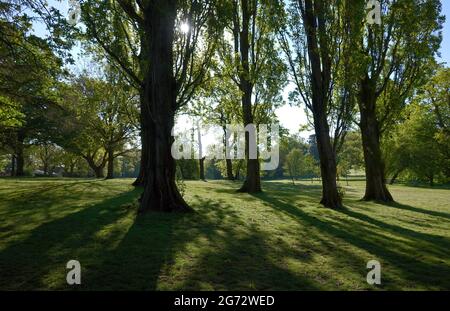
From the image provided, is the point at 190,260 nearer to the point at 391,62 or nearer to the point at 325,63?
the point at 325,63

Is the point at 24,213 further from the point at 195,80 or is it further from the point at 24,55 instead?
the point at 24,55

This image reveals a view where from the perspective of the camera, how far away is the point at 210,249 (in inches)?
293

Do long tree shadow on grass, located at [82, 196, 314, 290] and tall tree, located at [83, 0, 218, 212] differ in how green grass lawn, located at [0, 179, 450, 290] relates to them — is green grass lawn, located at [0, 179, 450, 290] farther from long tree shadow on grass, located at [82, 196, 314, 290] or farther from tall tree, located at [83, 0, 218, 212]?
tall tree, located at [83, 0, 218, 212]

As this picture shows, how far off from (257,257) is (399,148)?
47.9m

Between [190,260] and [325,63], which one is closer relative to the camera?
[190,260]

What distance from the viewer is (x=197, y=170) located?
50.6 metres

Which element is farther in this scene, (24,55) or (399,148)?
(399,148)

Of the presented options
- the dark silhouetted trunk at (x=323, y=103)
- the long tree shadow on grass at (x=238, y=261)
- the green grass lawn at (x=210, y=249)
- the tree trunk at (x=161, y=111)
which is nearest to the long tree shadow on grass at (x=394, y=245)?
the green grass lawn at (x=210, y=249)

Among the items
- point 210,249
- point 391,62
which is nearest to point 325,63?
point 391,62

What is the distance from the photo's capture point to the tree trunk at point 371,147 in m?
20.8

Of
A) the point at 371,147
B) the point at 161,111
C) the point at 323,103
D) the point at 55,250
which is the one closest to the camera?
the point at 55,250

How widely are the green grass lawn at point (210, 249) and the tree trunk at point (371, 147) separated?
8370mm

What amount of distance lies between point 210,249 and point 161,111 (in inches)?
237
